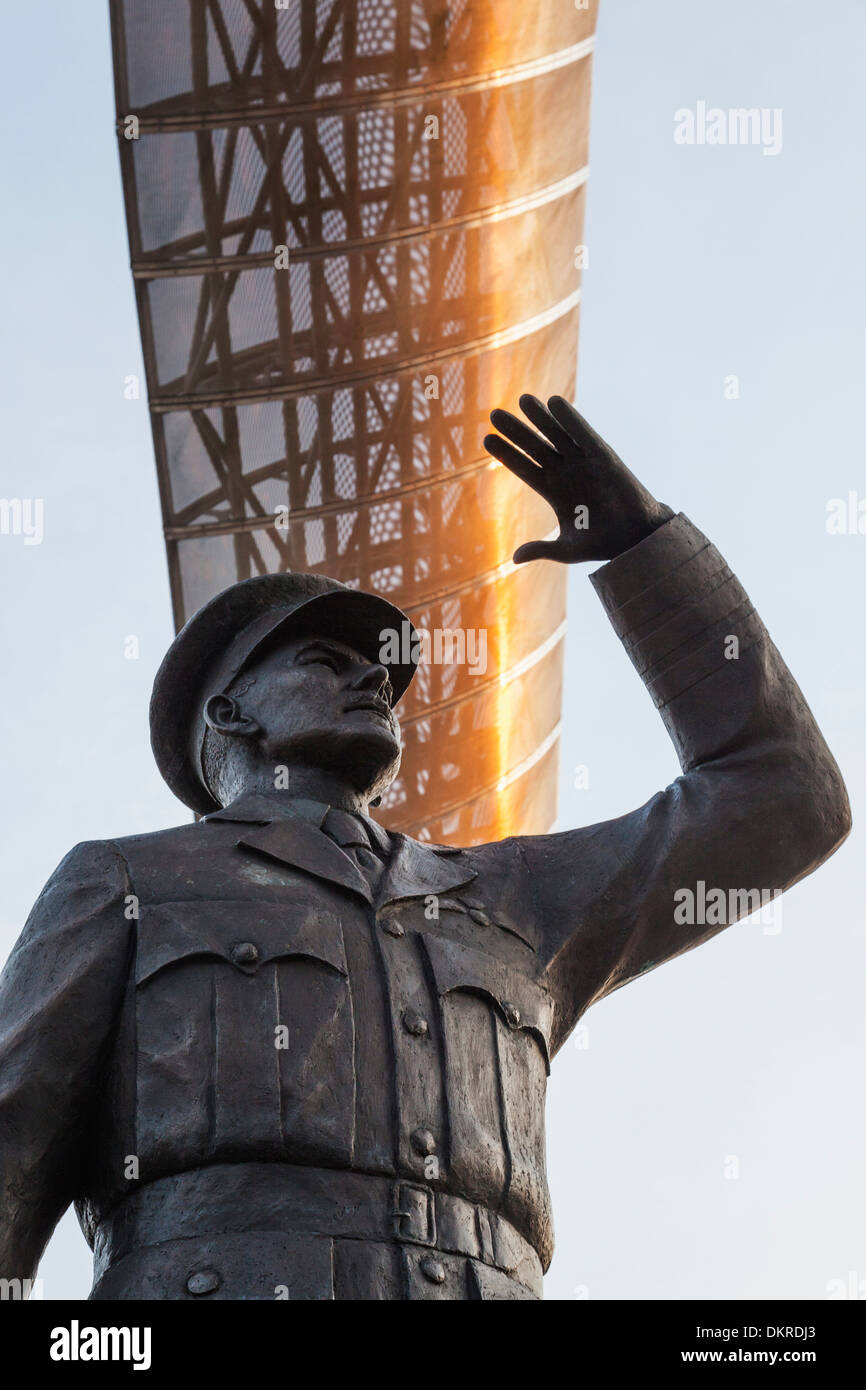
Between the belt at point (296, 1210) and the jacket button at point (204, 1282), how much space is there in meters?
0.09

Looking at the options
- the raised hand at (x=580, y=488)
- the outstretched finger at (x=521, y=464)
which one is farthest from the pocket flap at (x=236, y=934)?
the outstretched finger at (x=521, y=464)

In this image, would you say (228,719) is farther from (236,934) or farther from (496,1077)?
(496,1077)

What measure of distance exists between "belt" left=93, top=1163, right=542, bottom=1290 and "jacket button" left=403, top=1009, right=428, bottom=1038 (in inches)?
14.7

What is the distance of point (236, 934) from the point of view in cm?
459

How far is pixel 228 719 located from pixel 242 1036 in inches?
52.1

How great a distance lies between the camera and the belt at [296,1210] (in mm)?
4102

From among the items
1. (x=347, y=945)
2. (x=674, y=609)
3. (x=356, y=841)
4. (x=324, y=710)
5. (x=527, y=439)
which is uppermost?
(x=527, y=439)

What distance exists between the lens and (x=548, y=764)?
24.5 metres

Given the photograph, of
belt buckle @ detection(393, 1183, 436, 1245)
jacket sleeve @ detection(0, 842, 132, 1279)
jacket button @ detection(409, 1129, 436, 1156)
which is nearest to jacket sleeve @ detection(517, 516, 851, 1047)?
jacket button @ detection(409, 1129, 436, 1156)

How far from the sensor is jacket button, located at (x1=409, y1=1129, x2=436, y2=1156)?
4324 mm

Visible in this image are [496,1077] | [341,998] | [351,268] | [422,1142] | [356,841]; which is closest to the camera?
[422,1142]

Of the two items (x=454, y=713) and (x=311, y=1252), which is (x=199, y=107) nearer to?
(x=454, y=713)

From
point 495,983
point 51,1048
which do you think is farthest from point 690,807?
point 51,1048
